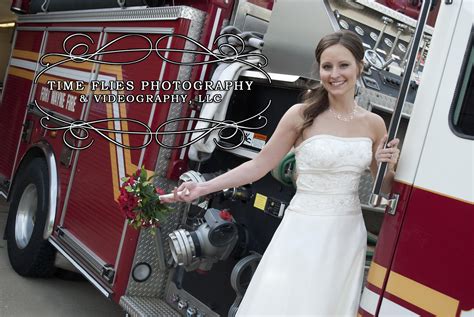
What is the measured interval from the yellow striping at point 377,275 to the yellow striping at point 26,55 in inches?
172

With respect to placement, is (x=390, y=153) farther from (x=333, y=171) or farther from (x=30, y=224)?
(x=30, y=224)

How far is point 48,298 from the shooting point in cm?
455

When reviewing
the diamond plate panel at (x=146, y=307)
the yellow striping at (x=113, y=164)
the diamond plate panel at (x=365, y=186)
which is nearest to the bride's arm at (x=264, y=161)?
the diamond plate panel at (x=365, y=186)

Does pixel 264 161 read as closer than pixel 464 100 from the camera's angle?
No

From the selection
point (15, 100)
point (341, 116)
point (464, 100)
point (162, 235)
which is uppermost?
point (464, 100)

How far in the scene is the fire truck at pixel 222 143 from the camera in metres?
1.84

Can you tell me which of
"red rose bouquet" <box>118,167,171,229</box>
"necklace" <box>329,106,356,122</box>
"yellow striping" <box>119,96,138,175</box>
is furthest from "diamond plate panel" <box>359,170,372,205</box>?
"yellow striping" <box>119,96,138,175</box>

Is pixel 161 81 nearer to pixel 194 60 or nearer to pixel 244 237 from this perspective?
pixel 194 60

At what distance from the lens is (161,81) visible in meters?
3.49

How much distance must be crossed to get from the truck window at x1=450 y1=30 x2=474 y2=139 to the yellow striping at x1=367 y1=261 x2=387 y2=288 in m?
0.52

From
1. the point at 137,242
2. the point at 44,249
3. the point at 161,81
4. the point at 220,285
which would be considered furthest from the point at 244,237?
the point at 44,249

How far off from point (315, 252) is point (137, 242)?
5.24ft

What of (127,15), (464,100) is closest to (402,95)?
(464,100)

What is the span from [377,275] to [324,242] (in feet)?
0.81
